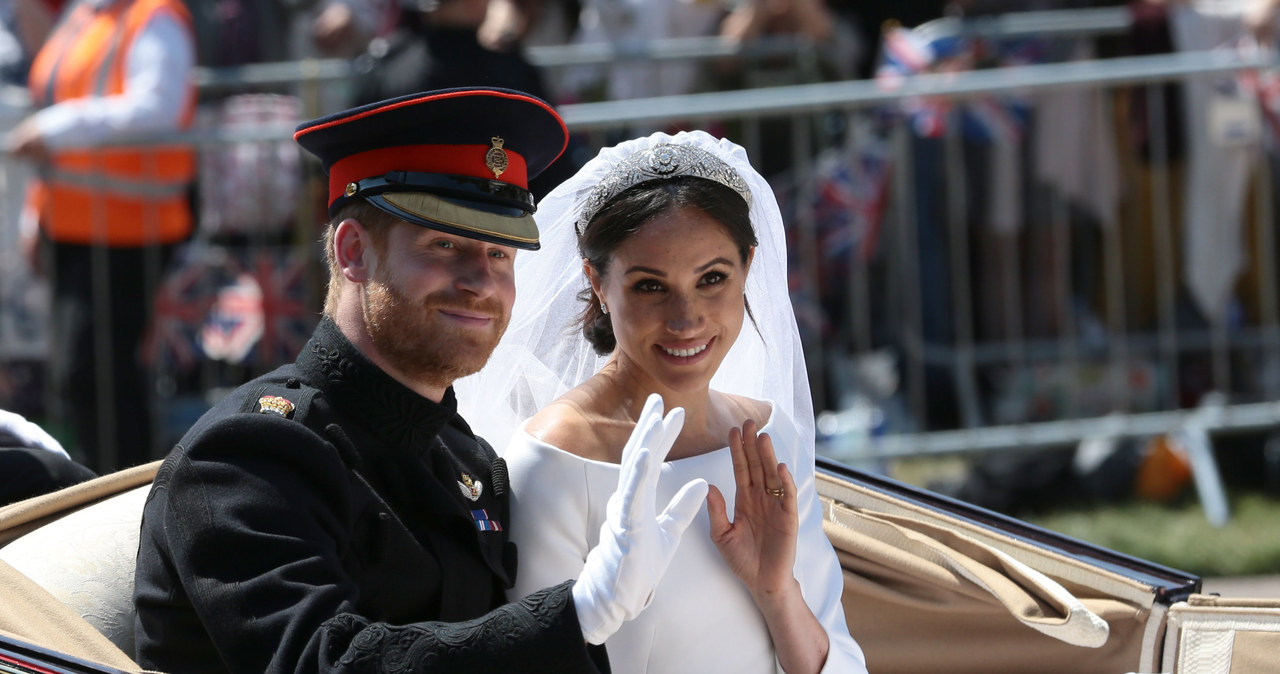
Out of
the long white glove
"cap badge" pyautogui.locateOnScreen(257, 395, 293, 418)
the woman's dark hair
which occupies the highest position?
the woman's dark hair

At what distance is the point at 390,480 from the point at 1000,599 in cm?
126

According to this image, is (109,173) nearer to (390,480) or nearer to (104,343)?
(104,343)

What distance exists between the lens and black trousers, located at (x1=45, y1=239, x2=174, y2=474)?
569 centimetres

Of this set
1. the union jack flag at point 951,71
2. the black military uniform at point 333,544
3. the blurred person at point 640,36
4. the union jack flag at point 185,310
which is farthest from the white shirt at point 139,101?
the black military uniform at point 333,544

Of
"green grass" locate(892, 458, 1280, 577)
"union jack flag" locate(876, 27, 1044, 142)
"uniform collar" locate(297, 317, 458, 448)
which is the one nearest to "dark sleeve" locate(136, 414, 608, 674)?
"uniform collar" locate(297, 317, 458, 448)

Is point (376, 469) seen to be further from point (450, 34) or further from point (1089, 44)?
point (1089, 44)

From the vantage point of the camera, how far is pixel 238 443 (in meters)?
2.17

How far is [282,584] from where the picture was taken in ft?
6.67

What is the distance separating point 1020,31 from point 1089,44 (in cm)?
30

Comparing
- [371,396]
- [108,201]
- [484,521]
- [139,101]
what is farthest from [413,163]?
[108,201]

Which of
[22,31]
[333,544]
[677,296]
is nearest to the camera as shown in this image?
[333,544]

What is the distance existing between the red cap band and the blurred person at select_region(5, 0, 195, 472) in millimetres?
3447

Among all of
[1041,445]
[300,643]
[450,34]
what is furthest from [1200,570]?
[300,643]

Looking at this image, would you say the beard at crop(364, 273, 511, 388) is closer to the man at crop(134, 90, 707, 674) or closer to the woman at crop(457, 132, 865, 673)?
the man at crop(134, 90, 707, 674)
